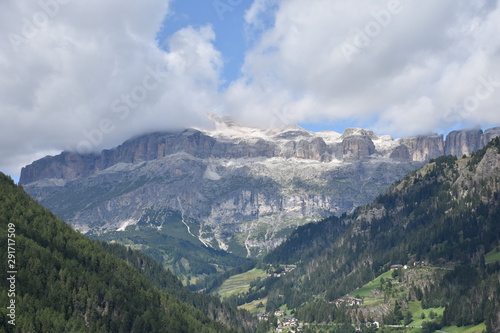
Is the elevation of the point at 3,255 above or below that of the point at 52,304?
above

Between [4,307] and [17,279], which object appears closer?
[4,307]

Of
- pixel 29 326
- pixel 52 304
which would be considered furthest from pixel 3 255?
pixel 29 326

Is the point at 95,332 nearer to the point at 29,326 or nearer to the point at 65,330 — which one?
the point at 65,330

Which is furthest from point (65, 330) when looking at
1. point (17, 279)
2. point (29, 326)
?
point (17, 279)

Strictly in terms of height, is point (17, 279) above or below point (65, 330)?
above

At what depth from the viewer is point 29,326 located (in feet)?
572

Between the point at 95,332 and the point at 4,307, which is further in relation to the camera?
the point at 95,332

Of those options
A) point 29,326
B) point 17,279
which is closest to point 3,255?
point 17,279

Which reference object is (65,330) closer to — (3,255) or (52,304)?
(52,304)

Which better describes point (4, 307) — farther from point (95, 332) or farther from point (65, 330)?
point (95, 332)

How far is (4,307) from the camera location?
174 m

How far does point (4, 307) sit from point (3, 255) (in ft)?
99.2

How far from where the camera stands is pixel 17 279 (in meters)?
197

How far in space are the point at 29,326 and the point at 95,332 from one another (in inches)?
1147
